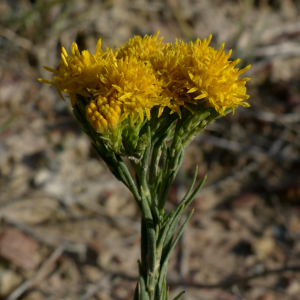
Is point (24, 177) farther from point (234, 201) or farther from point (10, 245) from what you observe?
point (234, 201)

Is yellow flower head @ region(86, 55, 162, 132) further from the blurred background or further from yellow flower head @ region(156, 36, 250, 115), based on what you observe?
the blurred background

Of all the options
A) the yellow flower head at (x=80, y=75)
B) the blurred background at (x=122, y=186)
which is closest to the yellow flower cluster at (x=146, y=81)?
the yellow flower head at (x=80, y=75)

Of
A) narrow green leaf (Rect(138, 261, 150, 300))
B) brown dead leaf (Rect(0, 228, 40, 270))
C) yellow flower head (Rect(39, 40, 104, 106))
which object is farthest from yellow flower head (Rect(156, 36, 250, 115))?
brown dead leaf (Rect(0, 228, 40, 270))

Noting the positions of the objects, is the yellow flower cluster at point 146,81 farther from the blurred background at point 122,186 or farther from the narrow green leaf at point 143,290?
the blurred background at point 122,186

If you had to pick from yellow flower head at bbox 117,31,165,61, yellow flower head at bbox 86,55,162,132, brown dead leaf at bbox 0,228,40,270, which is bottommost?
brown dead leaf at bbox 0,228,40,270

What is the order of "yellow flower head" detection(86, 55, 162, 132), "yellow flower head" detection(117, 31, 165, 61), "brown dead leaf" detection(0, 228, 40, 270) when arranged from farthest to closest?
"brown dead leaf" detection(0, 228, 40, 270) → "yellow flower head" detection(117, 31, 165, 61) → "yellow flower head" detection(86, 55, 162, 132)

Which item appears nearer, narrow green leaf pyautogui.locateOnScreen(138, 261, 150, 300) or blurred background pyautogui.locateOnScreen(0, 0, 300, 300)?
narrow green leaf pyautogui.locateOnScreen(138, 261, 150, 300)

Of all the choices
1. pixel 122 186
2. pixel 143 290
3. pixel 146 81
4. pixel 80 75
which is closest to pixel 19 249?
pixel 122 186
